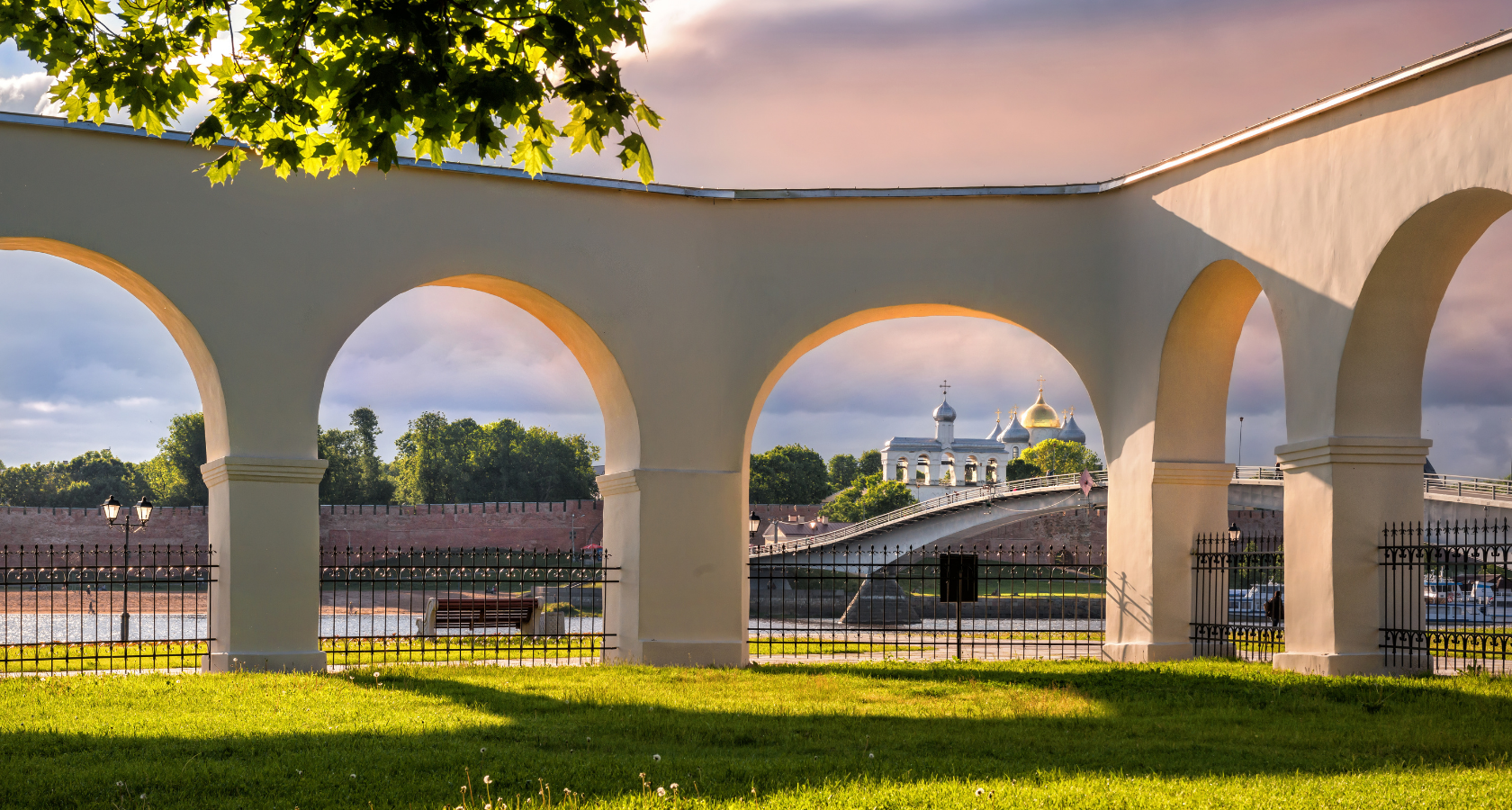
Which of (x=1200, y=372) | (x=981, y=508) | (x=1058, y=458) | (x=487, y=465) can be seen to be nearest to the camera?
(x=1200, y=372)

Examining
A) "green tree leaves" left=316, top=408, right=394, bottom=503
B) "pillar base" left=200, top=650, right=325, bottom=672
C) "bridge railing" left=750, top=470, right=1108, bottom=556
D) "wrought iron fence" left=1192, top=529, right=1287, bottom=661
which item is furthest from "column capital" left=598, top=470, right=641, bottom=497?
"green tree leaves" left=316, top=408, right=394, bottom=503

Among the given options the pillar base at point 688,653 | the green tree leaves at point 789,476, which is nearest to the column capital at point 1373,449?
the pillar base at point 688,653

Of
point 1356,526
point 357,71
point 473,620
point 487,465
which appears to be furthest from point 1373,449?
point 487,465

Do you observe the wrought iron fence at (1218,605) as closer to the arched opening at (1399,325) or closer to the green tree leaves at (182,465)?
the arched opening at (1399,325)

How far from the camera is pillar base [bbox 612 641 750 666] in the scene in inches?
497

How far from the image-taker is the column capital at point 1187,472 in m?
12.7

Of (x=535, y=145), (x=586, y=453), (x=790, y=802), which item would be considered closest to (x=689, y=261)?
(x=535, y=145)

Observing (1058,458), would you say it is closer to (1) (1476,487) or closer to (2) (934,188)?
(1) (1476,487)

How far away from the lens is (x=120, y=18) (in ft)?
19.9

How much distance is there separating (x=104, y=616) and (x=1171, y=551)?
24208 millimetres

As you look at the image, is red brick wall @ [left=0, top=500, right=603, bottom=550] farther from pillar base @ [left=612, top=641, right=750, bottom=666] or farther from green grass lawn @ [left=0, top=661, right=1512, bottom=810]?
green grass lawn @ [left=0, top=661, right=1512, bottom=810]

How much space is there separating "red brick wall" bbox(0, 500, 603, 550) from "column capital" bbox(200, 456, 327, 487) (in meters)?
35.7

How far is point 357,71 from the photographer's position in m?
5.55

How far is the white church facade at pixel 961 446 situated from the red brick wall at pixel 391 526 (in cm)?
4622
